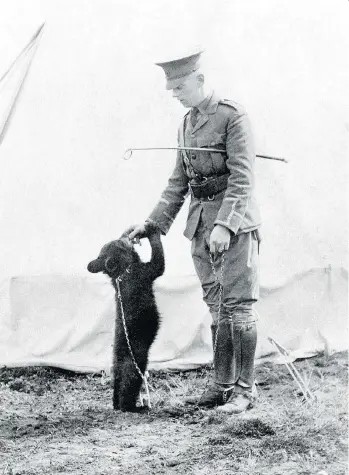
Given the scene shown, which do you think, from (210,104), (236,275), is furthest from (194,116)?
(236,275)

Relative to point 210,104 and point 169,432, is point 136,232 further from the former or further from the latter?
point 169,432

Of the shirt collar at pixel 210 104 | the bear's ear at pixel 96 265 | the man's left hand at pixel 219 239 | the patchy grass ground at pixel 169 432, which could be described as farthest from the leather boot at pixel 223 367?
the shirt collar at pixel 210 104

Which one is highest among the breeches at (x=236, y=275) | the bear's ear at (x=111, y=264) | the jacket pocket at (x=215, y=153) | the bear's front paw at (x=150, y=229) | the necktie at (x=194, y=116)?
the necktie at (x=194, y=116)

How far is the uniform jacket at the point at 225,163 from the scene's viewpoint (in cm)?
331

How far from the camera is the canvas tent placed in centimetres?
438

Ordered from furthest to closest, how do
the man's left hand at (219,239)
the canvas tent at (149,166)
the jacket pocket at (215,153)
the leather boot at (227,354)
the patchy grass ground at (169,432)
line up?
the canvas tent at (149,166), the leather boot at (227,354), the jacket pocket at (215,153), the man's left hand at (219,239), the patchy grass ground at (169,432)

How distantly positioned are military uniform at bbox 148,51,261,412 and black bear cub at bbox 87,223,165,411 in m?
0.26

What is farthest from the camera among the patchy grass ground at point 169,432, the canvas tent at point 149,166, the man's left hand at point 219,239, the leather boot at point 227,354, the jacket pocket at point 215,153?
the canvas tent at point 149,166

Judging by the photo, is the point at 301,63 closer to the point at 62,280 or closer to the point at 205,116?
the point at 205,116

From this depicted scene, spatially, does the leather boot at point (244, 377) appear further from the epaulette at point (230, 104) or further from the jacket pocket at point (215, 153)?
the epaulette at point (230, 104)

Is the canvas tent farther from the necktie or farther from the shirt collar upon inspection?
the shirt collar

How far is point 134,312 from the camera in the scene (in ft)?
11.4

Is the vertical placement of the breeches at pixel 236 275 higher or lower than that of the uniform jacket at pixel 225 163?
lower

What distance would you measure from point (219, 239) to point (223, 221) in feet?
0.29
